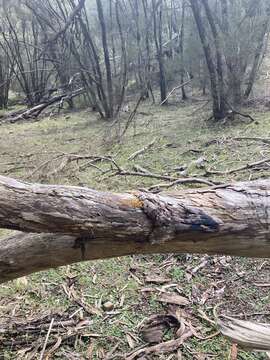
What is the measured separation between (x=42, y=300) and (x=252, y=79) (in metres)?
8.57

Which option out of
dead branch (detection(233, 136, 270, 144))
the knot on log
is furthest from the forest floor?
dead branch (detection(233, 136, 270, 144))

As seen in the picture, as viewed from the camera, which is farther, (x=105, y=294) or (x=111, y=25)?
(x=111, y=25)

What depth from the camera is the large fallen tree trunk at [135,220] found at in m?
1.92

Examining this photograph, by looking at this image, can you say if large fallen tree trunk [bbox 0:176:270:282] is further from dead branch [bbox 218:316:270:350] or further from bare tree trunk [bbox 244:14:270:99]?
bare tree trunk [bbox 244:14:270:99]

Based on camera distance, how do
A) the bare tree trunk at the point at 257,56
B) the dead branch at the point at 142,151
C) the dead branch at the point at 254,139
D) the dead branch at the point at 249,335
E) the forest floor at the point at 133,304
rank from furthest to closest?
the bare tree trunk at the point at 257,56, the dead branch at the point at 142,151, the dead branch at the point at 254,139, the forest floor at the point at 133,304, the dead branch at the point at 249,335

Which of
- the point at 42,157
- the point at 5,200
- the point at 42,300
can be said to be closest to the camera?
the point at 5,200

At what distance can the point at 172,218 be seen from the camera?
2.03 m

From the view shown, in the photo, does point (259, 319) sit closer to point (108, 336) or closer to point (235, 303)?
point (235, 303)

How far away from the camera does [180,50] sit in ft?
45.0

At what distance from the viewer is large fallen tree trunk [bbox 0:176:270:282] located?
1924 mm

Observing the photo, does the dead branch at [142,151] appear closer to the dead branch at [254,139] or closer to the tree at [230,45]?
the dead branch at [254,139]

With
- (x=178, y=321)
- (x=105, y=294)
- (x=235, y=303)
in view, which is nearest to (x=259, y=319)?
(x=235, y=303)

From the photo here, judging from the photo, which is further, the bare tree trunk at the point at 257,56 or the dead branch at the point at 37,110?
the dead branch at the point at 37,110

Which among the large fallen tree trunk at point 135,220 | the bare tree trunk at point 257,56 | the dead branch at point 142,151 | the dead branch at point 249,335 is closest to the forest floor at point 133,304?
the large fallen tree trunk at point 135,220
